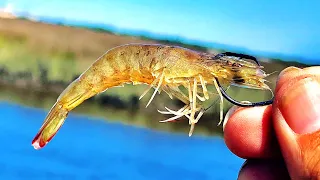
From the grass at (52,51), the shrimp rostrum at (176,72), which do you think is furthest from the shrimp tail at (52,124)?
the grass at (52,51)

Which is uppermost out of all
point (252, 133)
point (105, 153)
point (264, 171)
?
point (252, 133)

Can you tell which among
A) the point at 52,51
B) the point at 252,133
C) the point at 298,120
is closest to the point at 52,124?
the point at 252,133

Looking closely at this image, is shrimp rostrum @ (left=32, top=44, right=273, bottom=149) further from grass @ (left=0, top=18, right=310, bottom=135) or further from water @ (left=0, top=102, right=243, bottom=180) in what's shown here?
grass @ (left=0, top=18, right=310, bottom=135)

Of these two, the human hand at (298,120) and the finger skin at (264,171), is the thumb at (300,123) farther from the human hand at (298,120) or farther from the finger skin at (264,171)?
the finger skin at (264,171)

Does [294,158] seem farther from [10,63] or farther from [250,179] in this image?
[10,63]

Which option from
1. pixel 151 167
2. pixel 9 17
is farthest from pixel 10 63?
pixel 151 167

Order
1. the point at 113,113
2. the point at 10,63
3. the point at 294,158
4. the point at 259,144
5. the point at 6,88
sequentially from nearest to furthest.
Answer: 1. the point at 294,158
2. the point at 259,144
3. the point at 113,113
4. the point at 6,88
5. the point at 10,63

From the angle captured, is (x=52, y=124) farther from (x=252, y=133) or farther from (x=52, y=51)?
(x=52, y=51)

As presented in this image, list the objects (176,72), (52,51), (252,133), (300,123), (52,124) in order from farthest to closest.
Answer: (52,51) < (52,124) < (176,72) < (252,133) < (300,123)
